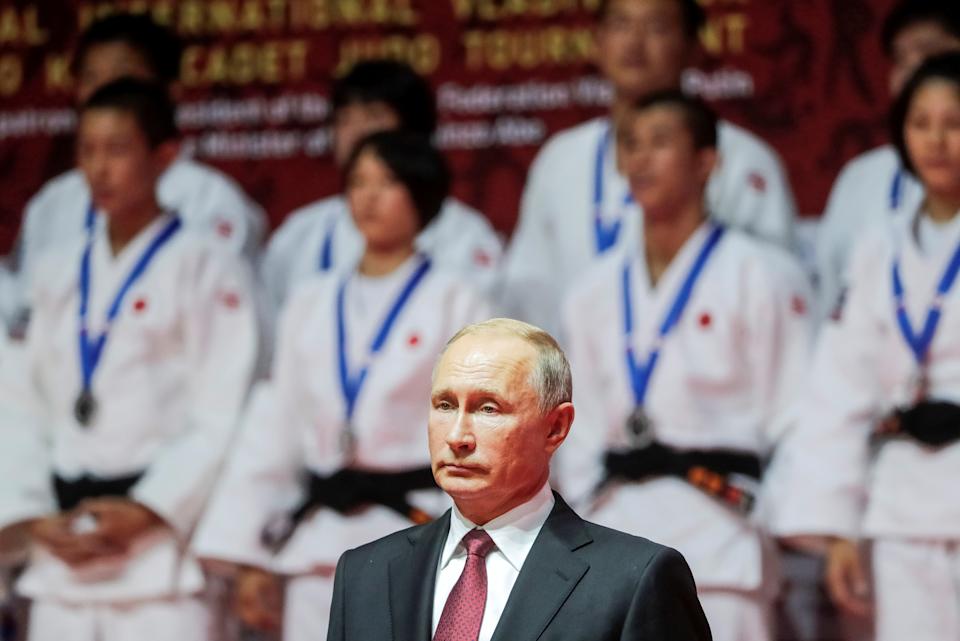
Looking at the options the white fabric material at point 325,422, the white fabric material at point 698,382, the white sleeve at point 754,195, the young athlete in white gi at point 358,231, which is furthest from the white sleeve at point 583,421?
the white sleeve at point 754,195

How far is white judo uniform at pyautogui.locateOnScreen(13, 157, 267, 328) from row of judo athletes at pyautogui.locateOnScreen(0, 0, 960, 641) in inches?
5.3

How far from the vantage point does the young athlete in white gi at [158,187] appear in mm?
6023

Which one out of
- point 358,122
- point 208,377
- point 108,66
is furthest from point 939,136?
point 108,66

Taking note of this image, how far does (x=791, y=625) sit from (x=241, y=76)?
2.89m

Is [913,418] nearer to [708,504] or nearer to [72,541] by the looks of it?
[708,504]

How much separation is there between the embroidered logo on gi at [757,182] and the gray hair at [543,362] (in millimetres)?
2970

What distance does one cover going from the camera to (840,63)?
19.7 ft

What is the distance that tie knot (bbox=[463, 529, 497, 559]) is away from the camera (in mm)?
2562

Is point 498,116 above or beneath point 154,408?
above

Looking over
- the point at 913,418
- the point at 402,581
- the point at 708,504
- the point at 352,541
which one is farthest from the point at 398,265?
the point at 402,581

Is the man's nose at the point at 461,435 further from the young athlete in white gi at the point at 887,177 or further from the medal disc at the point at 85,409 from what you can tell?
the young athlete in white gi at the point at 887,177

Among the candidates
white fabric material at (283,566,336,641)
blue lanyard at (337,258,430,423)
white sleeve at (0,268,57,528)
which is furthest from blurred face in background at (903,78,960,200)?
white sleeve at (0,268,57,528)

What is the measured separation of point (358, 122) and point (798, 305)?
168 cm

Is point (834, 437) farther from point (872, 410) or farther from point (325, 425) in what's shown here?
point (325, 425)
